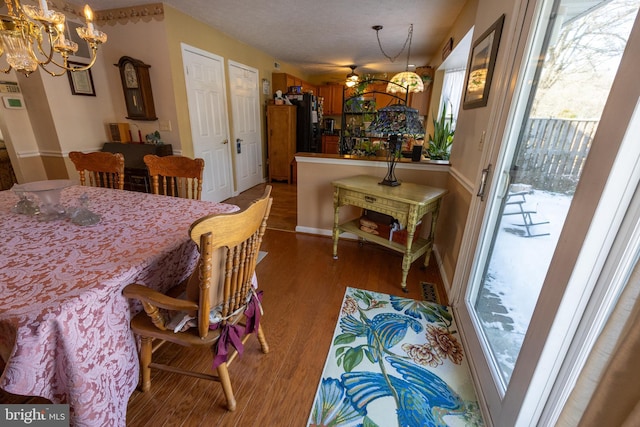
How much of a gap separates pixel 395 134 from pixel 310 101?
3632 millimetres

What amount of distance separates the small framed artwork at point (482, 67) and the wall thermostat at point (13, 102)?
15.0 feet

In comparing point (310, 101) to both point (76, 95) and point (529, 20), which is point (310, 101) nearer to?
point (76, 95)

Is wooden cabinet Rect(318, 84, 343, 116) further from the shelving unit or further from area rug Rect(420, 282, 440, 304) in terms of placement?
area rug Rect(420, 282, 440, 304)

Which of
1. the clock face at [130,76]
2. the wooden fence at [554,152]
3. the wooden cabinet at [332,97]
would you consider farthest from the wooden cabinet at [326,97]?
the wooden fence at [554,152]

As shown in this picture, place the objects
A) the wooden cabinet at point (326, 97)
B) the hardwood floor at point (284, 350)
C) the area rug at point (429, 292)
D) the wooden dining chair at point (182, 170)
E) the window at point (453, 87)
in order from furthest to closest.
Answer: the wooden cabinet at point (326, 97)
the window at point (453, 87)
the area rug at point (429, 292)
the wooden dining chair at point (182, 170)
the hardwood floor at point (284, 350)

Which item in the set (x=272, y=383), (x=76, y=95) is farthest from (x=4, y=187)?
(x=272, y=383)

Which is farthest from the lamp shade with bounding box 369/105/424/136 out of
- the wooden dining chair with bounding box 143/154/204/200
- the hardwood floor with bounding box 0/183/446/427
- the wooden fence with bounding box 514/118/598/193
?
the wooden dining chair with bounding box 143/154/204/200

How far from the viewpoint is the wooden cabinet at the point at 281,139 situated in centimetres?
501

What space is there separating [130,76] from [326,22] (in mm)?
2462

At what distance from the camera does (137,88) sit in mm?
3125

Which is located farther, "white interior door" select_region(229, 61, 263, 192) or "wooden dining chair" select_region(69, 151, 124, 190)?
"white interior door" select_region(229, 61, 263, 192)

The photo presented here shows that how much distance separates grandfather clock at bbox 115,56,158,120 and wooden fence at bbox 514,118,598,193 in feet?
12.3

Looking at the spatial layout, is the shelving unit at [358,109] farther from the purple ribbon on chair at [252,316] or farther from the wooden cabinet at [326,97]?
the purple ribbon on chair at [252,316]

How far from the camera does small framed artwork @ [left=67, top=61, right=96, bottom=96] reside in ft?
9.71
